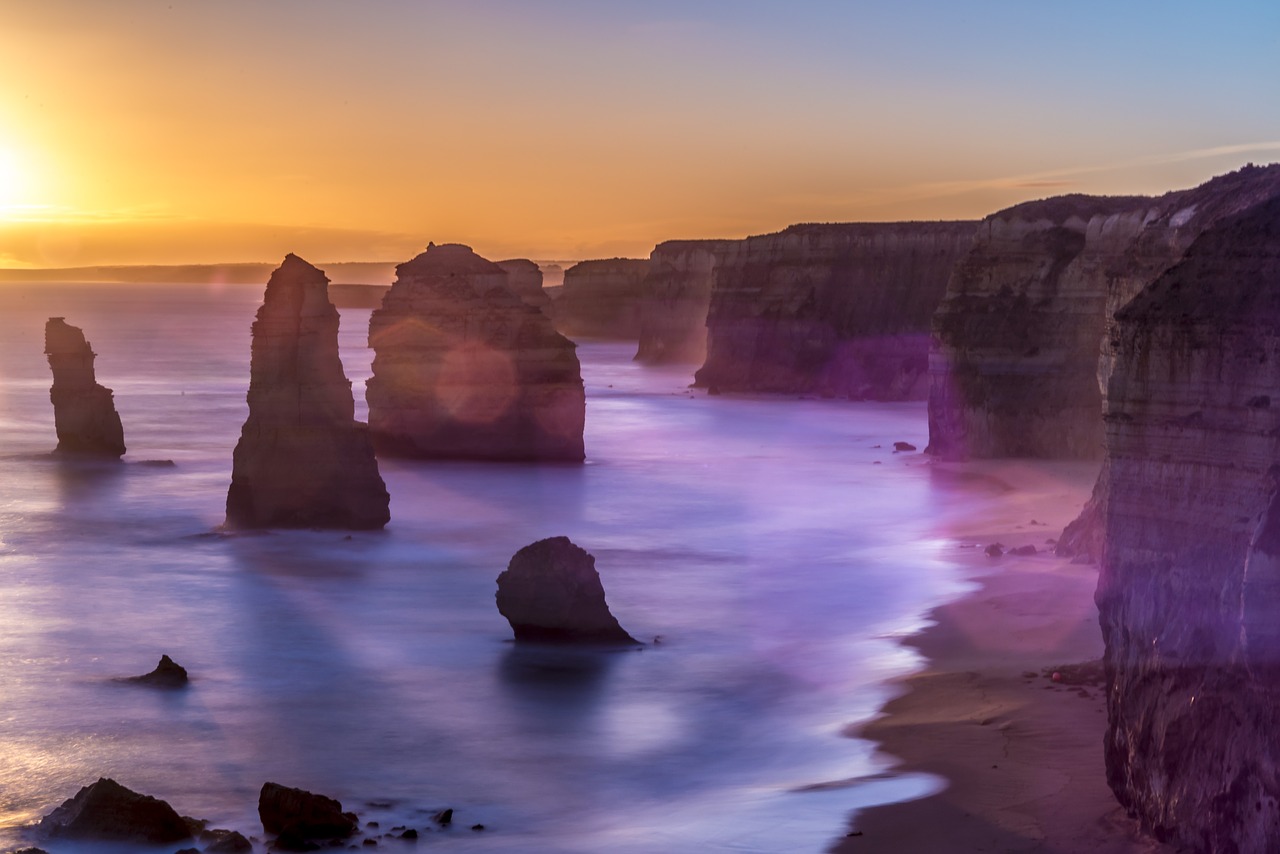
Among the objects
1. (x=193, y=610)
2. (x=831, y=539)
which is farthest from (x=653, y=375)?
(x=193, y=610)

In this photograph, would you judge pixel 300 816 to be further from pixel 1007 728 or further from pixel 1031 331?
pixel 1031 331

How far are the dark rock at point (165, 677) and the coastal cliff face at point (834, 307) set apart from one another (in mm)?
68510

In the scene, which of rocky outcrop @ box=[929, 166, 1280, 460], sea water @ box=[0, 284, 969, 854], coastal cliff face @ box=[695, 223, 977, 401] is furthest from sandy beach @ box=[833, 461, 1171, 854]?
coastal cliff face @ box=[695, 223, 977, 401]

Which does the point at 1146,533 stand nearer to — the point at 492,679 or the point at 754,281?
the point at 492,679

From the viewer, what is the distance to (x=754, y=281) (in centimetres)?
9706

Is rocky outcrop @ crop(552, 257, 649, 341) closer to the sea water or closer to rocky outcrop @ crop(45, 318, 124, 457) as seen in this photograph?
rocky outcrop @ crop(45, 318, 124, 457)

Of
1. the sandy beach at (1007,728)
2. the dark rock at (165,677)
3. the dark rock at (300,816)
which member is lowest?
the dark rock at (165,677)

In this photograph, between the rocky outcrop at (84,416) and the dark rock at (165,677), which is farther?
the rocky outcrop at (84,416)

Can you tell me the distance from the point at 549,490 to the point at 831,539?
38.4ft

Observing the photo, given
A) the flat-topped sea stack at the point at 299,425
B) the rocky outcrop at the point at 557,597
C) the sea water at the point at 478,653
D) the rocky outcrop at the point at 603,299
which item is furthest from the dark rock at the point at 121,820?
the rocky outcrop at the point at 603,299

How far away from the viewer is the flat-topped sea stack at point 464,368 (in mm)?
50875

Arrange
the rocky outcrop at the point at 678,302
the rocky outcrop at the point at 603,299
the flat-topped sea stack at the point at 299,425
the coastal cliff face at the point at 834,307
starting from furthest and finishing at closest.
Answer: the rocky outcrop at the point at 603,299, the rocky outcrop at the point at 678,302, the coastal cliff face at the point at 834,307, the flat-topped sea stack at the point at 299,425

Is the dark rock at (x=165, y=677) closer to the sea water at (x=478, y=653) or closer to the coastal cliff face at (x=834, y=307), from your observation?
the sea water at (x=478, y=653)

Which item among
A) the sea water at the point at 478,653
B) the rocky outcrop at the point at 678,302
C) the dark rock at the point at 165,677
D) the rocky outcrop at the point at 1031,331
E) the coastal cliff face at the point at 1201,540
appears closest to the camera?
the coastal cliff face at the point at 1201,540
